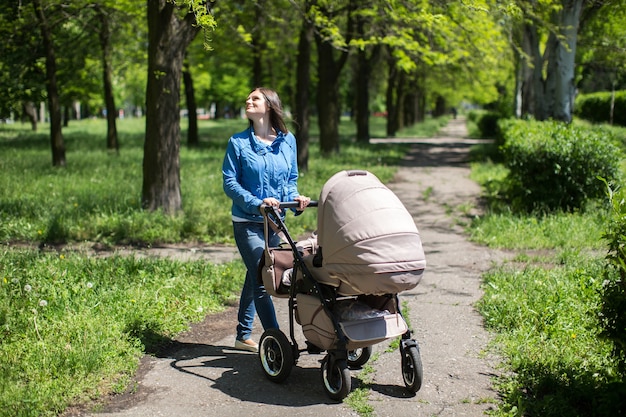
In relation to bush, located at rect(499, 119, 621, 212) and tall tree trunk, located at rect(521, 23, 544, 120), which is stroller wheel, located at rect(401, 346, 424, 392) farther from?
tall tree trunk, located at rect(521, 23, 544, 120)

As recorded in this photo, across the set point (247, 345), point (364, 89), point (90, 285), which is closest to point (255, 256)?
point (247, 345)

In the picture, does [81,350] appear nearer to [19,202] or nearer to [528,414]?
[528,414]

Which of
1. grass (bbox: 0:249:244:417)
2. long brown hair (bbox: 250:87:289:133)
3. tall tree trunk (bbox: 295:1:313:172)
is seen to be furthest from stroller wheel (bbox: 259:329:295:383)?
tall tree trunk (bbox: 295:1:313:172)

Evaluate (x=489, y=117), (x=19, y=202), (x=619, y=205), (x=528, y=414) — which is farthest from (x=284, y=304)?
(x=489, y=117)

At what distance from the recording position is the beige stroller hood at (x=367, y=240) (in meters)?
4.14

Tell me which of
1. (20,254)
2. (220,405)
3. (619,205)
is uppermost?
(619,205)

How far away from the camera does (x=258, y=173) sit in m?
5.14

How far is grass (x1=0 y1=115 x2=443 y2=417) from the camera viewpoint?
4699 mm

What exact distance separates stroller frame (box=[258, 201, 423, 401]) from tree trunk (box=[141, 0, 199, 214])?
6.29 meters

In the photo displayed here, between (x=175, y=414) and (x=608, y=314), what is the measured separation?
2724 millimetres

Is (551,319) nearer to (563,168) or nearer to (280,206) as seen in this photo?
(280,206)

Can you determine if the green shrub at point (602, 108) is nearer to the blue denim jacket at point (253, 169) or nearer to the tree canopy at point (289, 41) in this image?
the tree canopy at point (289, 41)

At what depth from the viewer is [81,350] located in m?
4.91

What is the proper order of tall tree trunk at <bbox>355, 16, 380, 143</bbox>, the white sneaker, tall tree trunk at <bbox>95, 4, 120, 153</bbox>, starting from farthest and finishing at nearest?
tall tree trunk at <bbox>355, 16, 380, 143</bbox> → tall tree trunk at <bbox>95, 4, 120, 153</bbox> → the white sneaker
